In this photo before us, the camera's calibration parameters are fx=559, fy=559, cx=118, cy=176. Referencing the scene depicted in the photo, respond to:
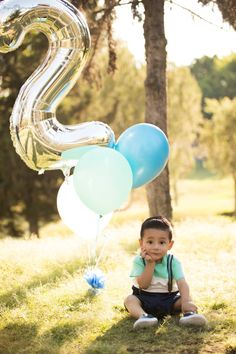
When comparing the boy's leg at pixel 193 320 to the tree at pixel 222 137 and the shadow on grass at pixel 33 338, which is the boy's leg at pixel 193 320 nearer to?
the shadow on grass at pixel 33 338

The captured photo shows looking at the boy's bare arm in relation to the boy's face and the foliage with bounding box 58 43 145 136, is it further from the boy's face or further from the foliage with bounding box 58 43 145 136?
the foliage with bounding box 58 43 145 136

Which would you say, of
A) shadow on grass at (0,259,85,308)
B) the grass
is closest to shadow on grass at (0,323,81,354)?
the grass

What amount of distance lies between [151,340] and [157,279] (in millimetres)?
543

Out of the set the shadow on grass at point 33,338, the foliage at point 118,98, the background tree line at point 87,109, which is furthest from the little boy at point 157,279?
the foliage at point 118,98

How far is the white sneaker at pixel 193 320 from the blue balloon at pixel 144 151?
1.09 meters

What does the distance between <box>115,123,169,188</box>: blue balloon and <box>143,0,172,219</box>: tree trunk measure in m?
3.15

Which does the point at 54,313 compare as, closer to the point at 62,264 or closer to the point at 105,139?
the point at 105,139

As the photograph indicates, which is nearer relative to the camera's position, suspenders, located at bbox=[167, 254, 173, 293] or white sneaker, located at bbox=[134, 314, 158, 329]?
white sneaker, located at bbox=[134, 314, 158, 329]

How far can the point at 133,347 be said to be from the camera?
3559 millimetres

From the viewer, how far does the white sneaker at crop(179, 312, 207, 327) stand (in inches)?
150

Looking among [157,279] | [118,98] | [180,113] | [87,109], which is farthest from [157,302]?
[180,113]

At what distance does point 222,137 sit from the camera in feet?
75.5

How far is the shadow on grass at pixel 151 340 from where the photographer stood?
350 centimetres

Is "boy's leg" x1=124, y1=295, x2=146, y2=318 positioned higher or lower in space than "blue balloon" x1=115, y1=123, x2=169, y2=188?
lower
